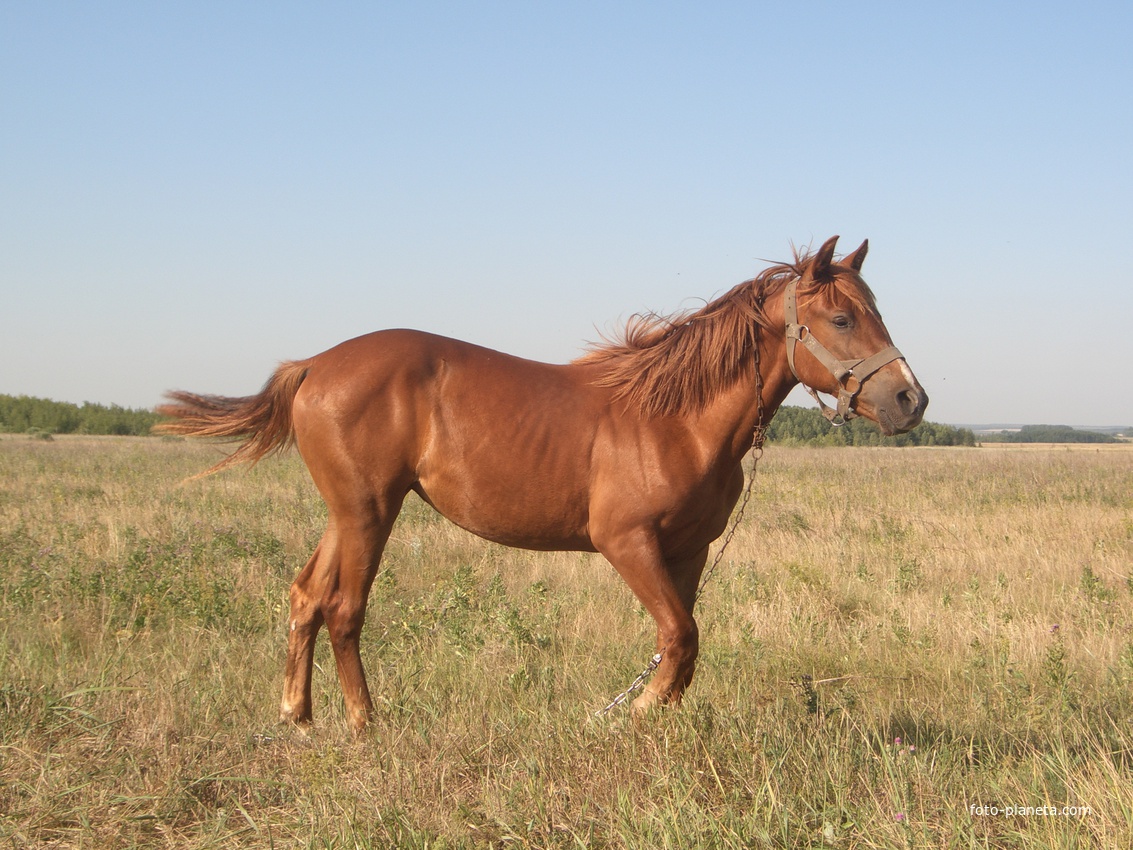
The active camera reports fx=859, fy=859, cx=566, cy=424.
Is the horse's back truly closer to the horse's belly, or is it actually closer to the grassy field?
the horse's belly

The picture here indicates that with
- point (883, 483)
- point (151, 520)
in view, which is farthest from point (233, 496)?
point (883, 483)

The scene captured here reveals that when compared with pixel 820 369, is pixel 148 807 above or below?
below

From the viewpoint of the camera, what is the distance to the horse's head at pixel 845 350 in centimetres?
372

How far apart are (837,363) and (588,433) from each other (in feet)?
3.87

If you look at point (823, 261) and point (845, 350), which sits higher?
point (823, 261)

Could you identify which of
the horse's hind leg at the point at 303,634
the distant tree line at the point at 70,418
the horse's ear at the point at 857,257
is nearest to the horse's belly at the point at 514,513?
the horse's hind leg at the point at 303,634

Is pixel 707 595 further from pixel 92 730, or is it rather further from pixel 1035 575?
pixel 92 730

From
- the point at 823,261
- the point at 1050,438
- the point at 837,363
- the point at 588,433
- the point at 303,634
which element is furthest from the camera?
the point at 1050,438

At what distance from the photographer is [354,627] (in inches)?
165

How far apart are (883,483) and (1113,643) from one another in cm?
1113

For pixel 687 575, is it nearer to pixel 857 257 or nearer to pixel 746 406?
pixel 746 406

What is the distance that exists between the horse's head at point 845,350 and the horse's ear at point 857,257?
9cm

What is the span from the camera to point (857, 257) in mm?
4207

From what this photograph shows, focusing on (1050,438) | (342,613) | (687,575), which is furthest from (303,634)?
(1050,438)
